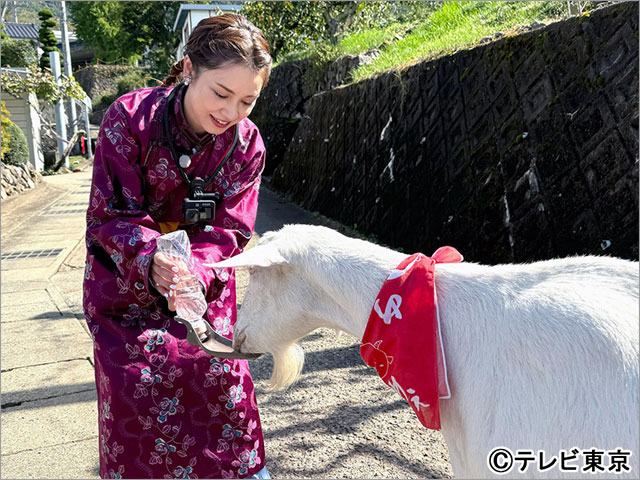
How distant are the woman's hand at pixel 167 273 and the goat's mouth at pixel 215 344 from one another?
0.10 m

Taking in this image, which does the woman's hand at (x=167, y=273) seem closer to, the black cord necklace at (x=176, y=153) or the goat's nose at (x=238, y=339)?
the goat's nose at (x=238, y=339)

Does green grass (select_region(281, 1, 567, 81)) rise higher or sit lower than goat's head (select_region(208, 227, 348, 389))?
higher

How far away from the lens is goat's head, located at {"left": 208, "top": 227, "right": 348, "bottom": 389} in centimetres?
202

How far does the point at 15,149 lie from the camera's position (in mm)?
16375

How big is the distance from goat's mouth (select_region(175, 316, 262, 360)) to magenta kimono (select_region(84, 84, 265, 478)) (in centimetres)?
9

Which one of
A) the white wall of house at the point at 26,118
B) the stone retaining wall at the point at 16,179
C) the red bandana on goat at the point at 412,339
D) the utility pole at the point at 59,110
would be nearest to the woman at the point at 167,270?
the red bandana on goat at the point at 412,339

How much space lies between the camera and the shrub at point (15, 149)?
16.1 meters

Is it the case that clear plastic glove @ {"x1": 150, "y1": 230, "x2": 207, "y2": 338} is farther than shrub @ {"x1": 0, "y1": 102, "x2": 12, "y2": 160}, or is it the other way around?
shrub @ {"x1": 0, "y1": 102, "x2": 12, "y2": 160}

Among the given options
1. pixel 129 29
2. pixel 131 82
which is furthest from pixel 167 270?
pixel 129 29

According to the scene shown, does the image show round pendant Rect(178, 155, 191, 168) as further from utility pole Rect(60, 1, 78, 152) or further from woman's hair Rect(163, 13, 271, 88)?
utility pole Rect(60, 1, 78, 152)

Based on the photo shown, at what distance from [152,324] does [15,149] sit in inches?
646

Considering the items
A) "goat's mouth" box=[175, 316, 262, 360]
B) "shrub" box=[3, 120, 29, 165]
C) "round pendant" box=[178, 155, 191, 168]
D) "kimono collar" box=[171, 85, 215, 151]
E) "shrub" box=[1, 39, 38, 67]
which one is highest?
"shrub" box=[1, 39, 38, 67]

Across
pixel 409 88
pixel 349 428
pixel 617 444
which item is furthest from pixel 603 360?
pixel 409 88

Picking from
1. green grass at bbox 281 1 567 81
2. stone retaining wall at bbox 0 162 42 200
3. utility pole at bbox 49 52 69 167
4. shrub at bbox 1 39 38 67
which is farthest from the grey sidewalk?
shrub at bbox 1 39 38 67
